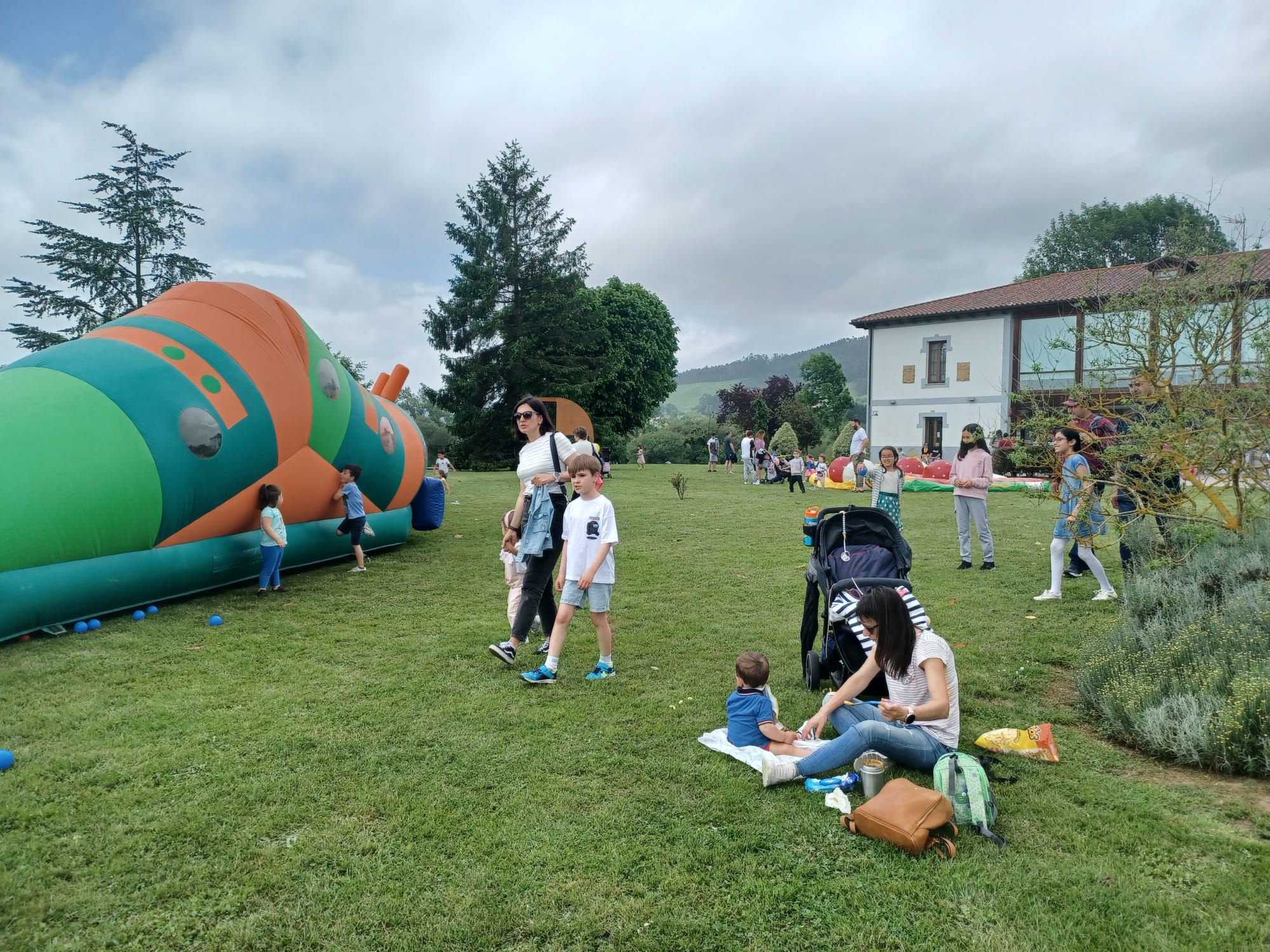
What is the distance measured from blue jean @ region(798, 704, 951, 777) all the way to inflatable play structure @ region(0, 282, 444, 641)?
6.39 metres

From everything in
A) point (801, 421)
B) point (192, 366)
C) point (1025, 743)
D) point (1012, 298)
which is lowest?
point (1025, 743)

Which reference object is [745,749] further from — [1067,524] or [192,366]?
[192,366]

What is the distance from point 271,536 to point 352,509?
1634 mm

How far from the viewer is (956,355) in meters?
34.3

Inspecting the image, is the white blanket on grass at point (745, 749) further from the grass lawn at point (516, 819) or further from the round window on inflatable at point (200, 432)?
the round window on inflatable at point (200, 432)

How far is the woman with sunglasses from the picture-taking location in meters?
5.93

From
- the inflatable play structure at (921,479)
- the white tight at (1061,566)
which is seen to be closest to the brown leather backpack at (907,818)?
the white tight at (1061,566)

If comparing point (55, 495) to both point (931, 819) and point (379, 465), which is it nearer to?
point (379, 465)

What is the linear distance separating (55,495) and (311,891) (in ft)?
17.6

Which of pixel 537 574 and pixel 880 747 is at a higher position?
pixel 537 574

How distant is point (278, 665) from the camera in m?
5.96

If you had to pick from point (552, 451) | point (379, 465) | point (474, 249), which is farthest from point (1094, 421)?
point (474, 249)

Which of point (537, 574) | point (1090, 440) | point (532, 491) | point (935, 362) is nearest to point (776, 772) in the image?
point (537, 574)

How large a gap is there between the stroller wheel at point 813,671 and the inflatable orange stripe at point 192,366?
6.48 metres
